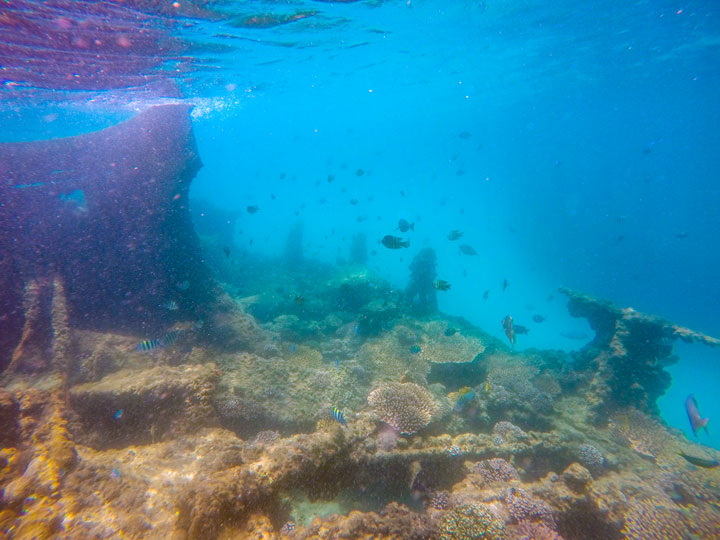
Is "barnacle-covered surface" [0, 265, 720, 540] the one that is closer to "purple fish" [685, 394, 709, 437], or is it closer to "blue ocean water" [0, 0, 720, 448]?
"purple fish" [685, 394, 709, 437]

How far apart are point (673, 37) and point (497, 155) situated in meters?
58.0

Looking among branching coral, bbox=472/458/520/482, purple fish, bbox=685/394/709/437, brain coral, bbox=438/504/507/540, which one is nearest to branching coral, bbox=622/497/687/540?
branching coral, bbox=472/458/520/482

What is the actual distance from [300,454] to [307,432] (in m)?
2.40

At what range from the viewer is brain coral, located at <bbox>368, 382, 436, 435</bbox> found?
199 inches

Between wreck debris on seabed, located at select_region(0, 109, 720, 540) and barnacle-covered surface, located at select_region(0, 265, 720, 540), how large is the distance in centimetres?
3

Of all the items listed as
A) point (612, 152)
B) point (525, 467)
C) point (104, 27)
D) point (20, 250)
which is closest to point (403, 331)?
point (525, 467)

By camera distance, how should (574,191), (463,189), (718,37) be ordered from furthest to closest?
(463,189)
(574,191)
(718,37)

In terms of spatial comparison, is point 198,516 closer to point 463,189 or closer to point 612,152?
point 612,152

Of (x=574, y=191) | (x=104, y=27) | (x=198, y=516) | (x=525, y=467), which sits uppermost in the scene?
(x=104, y=27)

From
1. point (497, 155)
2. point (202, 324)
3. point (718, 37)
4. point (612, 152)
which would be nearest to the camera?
point (202, 324)

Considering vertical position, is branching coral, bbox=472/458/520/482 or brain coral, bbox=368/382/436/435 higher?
brain coral, bbox=368/382/436/435

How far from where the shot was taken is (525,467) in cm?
576

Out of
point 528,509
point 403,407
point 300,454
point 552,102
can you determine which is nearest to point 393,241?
point 403,407

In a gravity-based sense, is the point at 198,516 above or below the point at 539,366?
above
